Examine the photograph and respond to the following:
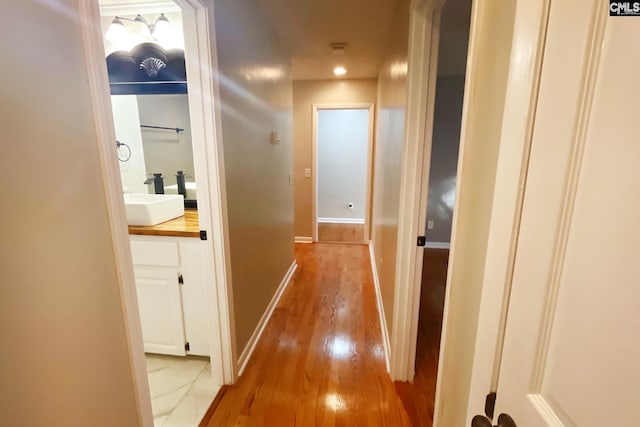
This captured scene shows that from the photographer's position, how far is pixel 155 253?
1839 millimetres

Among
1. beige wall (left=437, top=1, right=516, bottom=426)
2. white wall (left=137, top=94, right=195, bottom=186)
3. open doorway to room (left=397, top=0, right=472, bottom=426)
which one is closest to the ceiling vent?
open doorway to room (left=397, top=0, right=472, bottom=426)

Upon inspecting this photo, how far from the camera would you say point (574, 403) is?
1.46 feet

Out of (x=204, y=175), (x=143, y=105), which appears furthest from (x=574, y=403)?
(x=143, y=105)

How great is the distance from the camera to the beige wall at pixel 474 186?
655 mm

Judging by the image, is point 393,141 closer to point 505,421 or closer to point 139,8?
point 505,421

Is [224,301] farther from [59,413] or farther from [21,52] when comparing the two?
[21,52]

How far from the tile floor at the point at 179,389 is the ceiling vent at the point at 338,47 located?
2.96 metres

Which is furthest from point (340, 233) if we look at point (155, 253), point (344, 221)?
point (155, 253)

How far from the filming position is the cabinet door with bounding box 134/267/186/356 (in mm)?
1877

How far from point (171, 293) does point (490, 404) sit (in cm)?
182

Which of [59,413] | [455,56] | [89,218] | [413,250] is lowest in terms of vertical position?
[59,413]

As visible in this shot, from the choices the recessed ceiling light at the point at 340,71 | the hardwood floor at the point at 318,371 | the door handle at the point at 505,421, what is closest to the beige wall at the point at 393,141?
the hardwood floor at the point at 318,371

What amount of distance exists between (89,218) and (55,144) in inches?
7.6

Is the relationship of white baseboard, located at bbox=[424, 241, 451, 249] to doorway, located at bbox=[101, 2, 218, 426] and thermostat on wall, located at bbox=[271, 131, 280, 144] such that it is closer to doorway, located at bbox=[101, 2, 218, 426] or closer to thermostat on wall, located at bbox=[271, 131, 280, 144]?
thermostat on wall, located at bbox=[271, 131, 280, 144]
